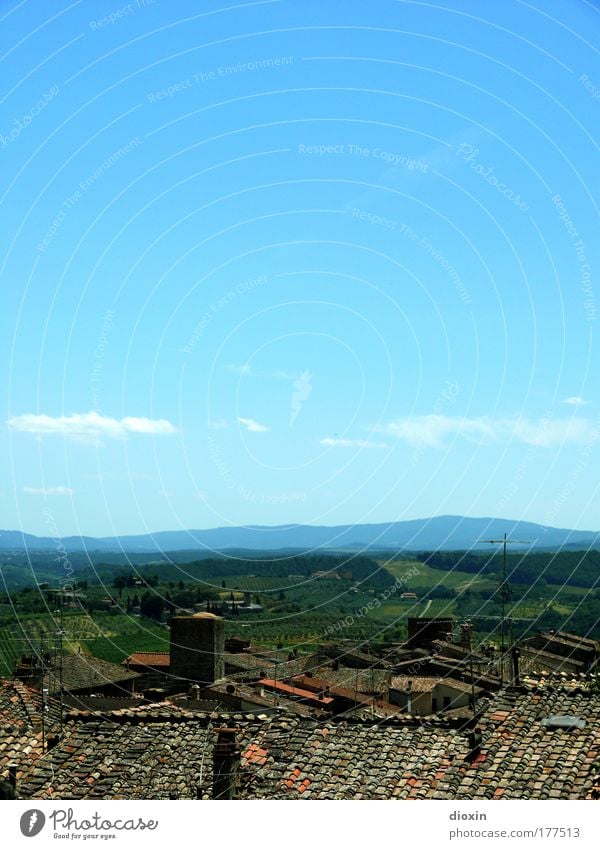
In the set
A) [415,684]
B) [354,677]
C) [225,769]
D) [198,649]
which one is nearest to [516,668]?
[225,769]

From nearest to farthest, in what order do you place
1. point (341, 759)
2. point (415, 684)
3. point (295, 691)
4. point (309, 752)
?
point (341, 759)
point (309, 752)
point (415, 684)
point (295, 691)

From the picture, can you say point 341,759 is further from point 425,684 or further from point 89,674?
point 89,674

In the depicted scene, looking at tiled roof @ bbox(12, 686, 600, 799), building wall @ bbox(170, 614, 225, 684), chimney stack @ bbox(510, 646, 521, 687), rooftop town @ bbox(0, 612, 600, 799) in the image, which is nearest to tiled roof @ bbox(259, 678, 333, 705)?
building wall @ bbox(170, 614, 225, 684)

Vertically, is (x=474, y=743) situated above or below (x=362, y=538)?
below

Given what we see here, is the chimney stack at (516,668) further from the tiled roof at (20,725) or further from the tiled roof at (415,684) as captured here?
the tiled roof at (20,725)
